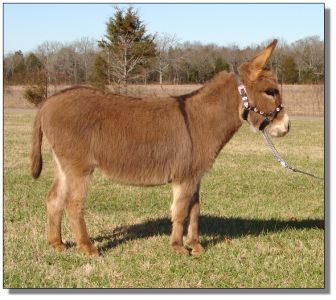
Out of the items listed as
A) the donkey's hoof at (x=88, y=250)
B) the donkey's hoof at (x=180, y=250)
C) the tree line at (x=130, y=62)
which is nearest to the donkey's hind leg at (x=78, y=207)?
the donkey's hoof at (x=88, y=250)

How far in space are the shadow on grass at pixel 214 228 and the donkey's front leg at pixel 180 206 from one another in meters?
0.53

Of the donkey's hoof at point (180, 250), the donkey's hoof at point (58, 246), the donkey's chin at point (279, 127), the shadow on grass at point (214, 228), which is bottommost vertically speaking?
the shadow on grass at point (214, 228)

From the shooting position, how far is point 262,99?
17.6 feet

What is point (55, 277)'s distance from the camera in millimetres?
4684

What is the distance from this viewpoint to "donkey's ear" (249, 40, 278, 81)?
5.16m

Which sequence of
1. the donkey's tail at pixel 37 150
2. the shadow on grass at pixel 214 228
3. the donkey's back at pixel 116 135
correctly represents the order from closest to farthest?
1. the donkey's back at pixel 116 135
2. the donkey's tail at pixel 37 150
3. the shadow on grass at pixel 214 228

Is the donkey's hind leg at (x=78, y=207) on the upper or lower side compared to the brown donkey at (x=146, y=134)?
lower

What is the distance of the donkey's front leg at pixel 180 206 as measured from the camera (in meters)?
5.35

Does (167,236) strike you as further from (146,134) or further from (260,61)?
(260,61)

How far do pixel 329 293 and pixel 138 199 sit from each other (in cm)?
442

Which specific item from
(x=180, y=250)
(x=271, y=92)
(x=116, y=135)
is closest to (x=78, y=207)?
(x=116, y=135)

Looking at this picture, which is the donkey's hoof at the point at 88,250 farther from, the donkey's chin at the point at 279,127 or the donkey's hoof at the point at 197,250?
the donkey's chin at the point at 279,127

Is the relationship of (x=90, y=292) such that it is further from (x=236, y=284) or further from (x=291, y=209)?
(x=291, y=209)

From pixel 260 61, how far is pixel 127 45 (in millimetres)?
16237
